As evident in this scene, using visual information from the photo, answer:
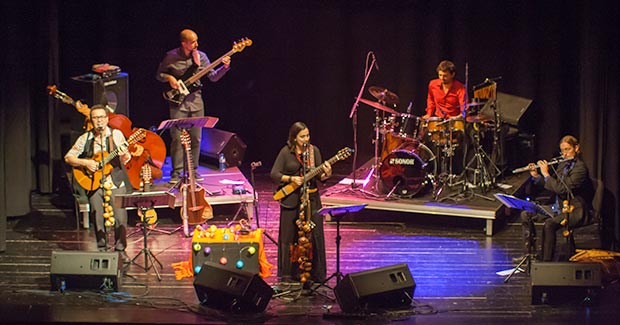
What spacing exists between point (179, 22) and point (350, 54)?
107 inches

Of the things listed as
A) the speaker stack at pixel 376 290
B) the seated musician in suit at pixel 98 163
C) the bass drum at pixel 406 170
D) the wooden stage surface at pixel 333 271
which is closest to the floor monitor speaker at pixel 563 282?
the wooden stage surface at pixel 333 271

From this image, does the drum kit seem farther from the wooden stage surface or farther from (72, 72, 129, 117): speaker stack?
(72, 72, 129, 117): speaker stack

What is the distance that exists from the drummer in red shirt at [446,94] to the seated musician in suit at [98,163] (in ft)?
14.8

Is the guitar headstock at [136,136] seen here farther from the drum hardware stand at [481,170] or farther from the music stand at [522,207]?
the drum hardware stand at [481,170]

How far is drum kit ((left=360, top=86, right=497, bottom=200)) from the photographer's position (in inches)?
484

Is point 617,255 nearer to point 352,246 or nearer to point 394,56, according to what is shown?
point 352,246

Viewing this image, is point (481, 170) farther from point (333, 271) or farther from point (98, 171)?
point (98, 171)

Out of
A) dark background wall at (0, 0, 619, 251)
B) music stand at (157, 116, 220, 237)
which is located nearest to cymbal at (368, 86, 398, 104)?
music stand at (157, 116, 220, 237)

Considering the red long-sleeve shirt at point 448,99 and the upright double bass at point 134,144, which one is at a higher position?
the red long-sleeve shirt at point 448,99

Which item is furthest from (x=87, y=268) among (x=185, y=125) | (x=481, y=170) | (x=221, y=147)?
(x=481, y=170)

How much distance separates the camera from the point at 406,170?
12312 mm

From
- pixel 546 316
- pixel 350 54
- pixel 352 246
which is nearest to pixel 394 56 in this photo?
pixel 350 54

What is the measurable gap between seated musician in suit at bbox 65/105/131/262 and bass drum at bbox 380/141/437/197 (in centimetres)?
344

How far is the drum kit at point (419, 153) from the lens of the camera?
12289 mm
